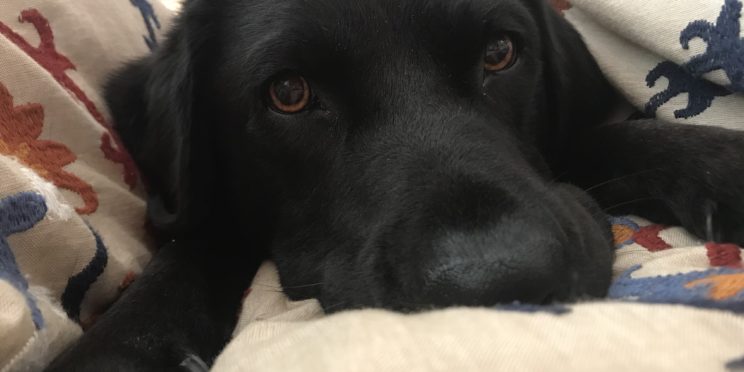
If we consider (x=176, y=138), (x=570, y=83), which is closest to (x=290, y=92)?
(x=176, y=138)

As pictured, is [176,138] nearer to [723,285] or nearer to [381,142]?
[381,142]

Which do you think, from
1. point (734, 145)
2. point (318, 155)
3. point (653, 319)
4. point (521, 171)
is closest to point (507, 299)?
point (653, 319)

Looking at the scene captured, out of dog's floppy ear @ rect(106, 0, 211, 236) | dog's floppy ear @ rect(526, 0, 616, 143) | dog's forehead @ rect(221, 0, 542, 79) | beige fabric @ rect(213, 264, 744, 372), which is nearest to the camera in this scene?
beige fabric @ rect(213, 264, 744, 372)

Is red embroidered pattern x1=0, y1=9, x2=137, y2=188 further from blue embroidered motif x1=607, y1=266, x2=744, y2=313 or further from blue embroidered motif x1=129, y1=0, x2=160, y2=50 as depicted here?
blue embroidered motif x1=607, y1=266, x2=744, y2=313

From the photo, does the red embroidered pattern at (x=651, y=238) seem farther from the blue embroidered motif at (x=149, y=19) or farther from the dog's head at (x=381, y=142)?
the blue embroidered motif at (x=149, y=19)

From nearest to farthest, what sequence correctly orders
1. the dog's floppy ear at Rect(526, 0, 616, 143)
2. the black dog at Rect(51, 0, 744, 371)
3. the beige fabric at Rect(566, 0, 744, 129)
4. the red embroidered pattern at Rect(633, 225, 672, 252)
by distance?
the black dog at Rect(51, 0, 744, 371)
the red embroidered pattern at Rect(633, 225, 672, 252)
the beige fabric at Rect(566, 0, 744, 129)
the dog's floppy ear at Rect(526, 0, 616, 143)

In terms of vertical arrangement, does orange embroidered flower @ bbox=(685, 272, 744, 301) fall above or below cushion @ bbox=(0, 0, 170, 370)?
above

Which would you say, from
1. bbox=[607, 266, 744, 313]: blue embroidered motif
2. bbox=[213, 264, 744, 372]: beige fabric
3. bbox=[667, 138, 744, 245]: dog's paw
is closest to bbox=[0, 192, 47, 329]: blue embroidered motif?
bbox=[213, 264, 744, 372]: beige fabric
